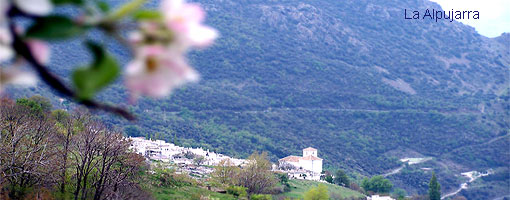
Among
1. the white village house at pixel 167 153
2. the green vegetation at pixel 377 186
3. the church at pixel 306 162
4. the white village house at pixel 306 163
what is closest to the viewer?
the white village house at pixel 167 153

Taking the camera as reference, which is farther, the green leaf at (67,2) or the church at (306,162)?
the church at (306,162)

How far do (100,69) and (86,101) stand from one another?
0.04 metres

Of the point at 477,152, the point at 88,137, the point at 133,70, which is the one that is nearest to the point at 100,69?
the point at 133,70

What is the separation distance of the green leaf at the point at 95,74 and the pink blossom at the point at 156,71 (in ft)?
0.06

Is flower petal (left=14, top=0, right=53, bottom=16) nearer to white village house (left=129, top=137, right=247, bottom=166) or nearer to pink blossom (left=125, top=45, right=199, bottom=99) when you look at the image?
pink blossom (left=125, top=45, right=199, bottom=99)

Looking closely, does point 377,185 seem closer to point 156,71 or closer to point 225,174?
point 225,174

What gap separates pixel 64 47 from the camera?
35844mm

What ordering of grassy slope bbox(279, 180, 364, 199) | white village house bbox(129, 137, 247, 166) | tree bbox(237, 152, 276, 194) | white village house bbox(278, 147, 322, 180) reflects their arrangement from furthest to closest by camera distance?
white village house bbox(278, 147, 322, 180), white village house bbox(129, 137, 247, 166), grassy slope bbox(279, 180, 364, 199), tree bbox(237, 152, 276, 194)

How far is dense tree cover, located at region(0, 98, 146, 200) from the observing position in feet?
35.6

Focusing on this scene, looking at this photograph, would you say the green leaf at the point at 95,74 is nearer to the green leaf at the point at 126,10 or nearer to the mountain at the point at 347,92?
the green leaf at the point at 126,10

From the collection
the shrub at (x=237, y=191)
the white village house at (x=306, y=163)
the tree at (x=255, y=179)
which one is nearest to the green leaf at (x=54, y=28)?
the shrub at (x=237, y=191)

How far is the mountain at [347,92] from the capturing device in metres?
43.9

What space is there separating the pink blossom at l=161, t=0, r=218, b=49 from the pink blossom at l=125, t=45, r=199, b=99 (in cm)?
2

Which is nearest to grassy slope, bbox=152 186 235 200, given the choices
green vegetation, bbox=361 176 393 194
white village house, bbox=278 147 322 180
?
green vegetation, bbox=361 176 393 194
